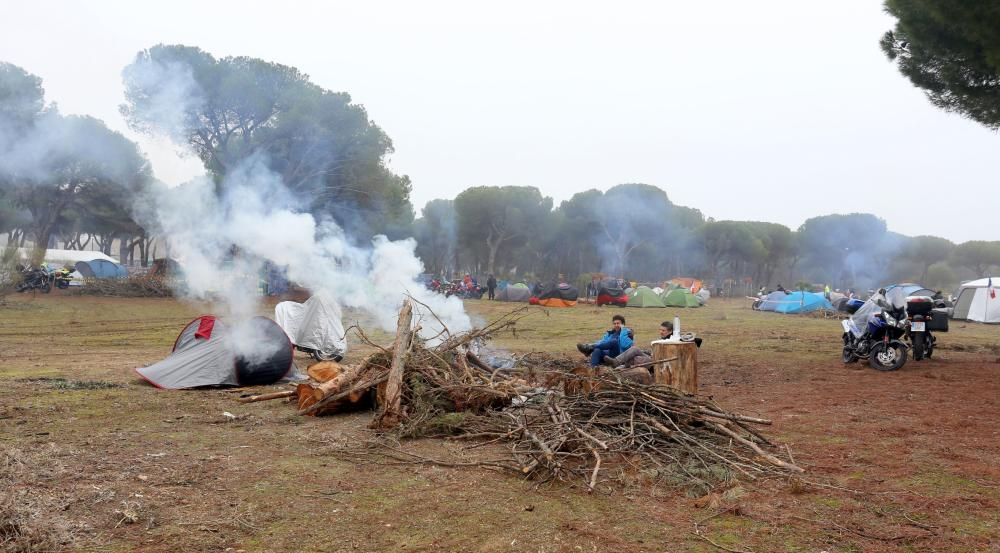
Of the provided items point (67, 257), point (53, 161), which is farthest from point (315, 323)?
Answer: point (67, 257)

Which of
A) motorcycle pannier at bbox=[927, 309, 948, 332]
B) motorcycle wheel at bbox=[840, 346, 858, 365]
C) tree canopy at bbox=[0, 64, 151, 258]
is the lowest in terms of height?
motorcycle wheel at bbox=[840, 346, 858, 365]

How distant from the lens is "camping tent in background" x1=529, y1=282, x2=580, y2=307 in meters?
32.7

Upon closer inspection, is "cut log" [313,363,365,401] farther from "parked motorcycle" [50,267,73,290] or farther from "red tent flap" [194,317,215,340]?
"parked motorcycle" [50,267,73,290]

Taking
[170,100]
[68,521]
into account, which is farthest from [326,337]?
[68,521]

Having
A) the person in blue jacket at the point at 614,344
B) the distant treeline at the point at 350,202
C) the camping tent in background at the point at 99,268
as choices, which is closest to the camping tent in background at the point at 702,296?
the distant treeline at the point at 350,202

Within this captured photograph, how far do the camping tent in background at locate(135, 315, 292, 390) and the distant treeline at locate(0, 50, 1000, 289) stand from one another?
431 centimetres

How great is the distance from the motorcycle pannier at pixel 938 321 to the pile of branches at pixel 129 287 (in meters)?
27.1

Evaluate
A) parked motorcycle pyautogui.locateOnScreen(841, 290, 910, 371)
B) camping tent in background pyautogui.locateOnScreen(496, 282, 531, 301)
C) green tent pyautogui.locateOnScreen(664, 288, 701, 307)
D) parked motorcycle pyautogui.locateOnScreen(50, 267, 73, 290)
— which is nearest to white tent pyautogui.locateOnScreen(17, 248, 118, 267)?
parked motorcycle pyautogui.locateOnScreen(50, 267, 73, 290)

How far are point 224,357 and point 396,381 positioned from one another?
3879mm

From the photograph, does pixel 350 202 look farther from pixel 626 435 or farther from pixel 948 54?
pixel 626 435

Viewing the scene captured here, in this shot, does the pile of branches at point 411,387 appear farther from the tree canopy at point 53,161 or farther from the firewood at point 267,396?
the tree canopy at point 53,161

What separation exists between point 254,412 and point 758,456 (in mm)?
5525

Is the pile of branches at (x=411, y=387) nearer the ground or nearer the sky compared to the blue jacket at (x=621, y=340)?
nearer the ground

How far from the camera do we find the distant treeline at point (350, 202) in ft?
55.9
